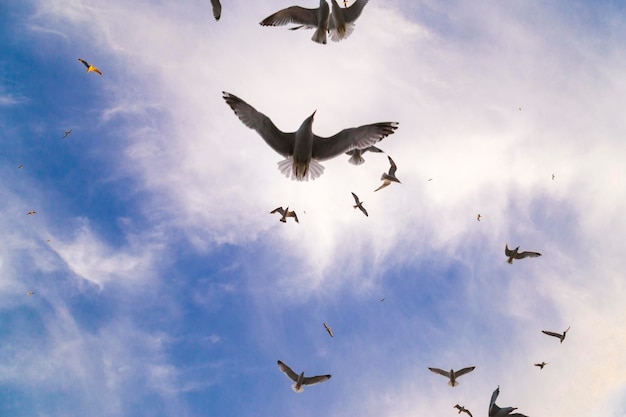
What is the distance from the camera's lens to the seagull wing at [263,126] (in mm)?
12797

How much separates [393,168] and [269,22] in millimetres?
6859

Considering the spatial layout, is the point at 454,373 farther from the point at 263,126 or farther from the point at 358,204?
the point at 263,126

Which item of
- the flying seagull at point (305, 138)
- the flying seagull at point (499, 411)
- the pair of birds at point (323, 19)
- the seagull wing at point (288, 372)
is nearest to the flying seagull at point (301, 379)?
the seagull wing at point (288, 372)

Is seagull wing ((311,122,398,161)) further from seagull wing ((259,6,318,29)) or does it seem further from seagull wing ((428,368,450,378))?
seagull wing ((428,368,450,378))

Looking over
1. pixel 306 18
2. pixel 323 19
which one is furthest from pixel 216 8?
pixel 323 19

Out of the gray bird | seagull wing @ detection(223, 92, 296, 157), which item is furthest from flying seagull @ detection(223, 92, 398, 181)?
the gray bird

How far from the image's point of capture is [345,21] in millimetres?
16359

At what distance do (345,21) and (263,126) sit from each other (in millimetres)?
5649

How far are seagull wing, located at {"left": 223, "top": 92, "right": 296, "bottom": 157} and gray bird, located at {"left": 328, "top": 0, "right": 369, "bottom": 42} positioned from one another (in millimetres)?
5042

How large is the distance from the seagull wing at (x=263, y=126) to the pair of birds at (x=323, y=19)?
4.23 m

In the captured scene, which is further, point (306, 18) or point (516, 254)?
point (516, 254)

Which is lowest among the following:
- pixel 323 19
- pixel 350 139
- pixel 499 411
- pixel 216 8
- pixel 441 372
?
pixel 441 372

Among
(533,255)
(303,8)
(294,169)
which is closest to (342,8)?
(303,8)

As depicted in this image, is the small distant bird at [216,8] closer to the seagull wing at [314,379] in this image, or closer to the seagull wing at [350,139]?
the seagull wing at [350,139]
